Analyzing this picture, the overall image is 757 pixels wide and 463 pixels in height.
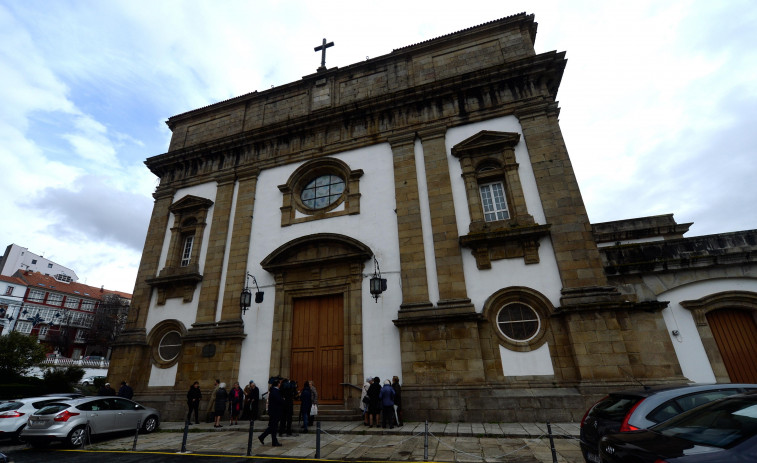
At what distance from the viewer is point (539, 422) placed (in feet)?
30.9

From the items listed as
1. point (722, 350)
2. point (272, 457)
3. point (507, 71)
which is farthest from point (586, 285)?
point (272, 457)

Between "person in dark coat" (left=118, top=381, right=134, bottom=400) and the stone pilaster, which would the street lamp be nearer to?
the stone pilaster

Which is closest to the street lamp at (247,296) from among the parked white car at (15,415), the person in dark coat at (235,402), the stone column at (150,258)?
the person in dark coat at (235,402)

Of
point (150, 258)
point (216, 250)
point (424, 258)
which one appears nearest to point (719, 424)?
point (424, 258)

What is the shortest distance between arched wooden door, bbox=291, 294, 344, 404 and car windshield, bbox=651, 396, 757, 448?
9.36m

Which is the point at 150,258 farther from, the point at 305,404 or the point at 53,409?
the point at 305,404

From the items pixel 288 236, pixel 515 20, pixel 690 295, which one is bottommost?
pixel 690 295

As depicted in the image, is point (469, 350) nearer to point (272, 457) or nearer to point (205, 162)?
point (272, 457)

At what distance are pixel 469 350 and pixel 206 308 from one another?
10.1 meters

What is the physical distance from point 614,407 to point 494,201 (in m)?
8.02

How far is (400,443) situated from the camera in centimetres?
779

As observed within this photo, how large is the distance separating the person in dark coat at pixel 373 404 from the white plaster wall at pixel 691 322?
8.35 meters

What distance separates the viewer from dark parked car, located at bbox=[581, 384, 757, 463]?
16.4 feet

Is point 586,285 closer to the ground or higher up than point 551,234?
closer to the ground
